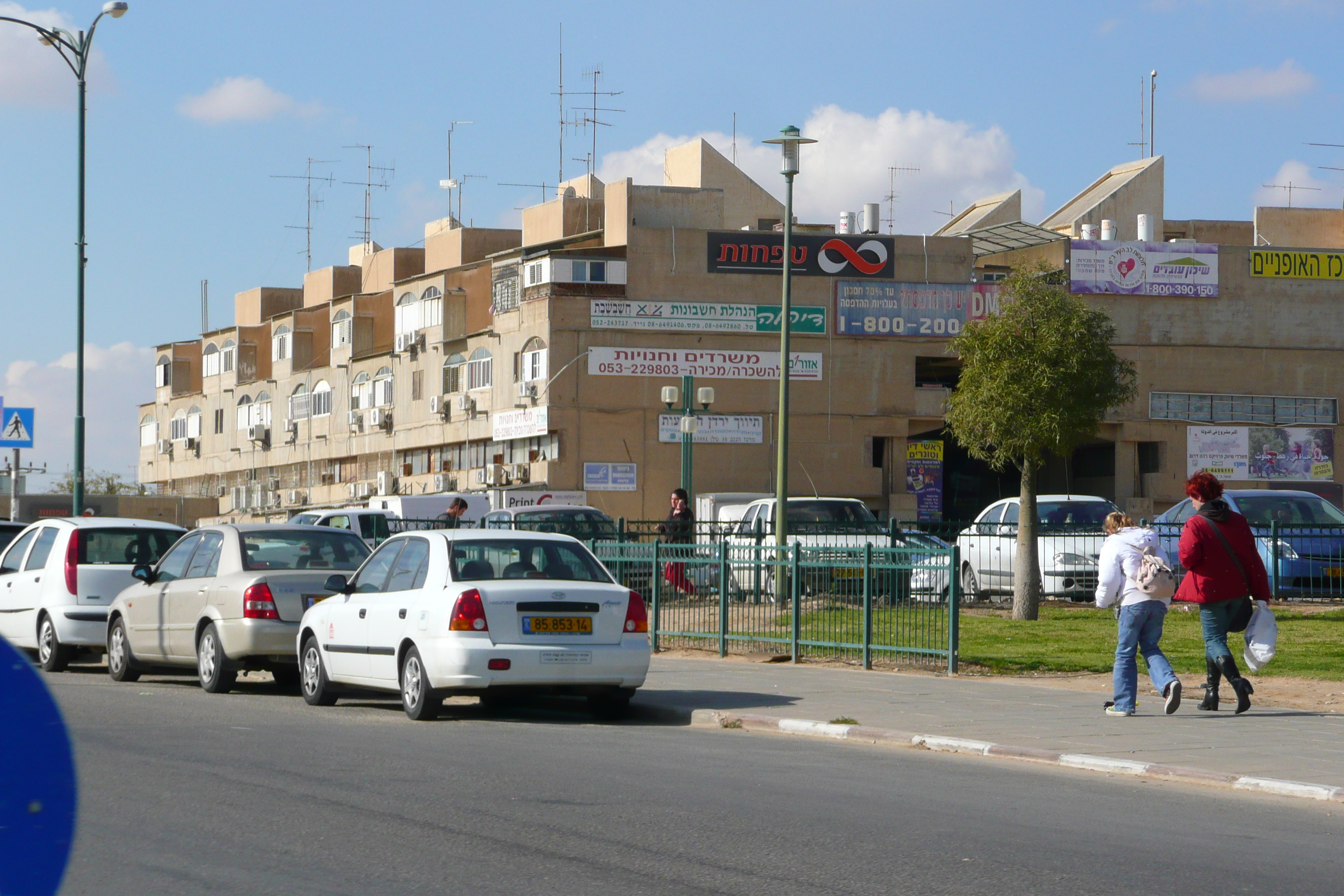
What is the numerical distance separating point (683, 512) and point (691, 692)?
11677mm

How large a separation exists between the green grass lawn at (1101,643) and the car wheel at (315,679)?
6.66 meters

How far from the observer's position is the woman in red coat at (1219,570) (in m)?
12.4

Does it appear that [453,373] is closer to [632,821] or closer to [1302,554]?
[1302,554]

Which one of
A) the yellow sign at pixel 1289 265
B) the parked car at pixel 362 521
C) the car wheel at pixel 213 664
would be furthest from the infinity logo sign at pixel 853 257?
the car wheel at pixel 213 664

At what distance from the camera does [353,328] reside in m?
66.0

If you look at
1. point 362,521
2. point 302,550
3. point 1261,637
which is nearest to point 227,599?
point 302,550

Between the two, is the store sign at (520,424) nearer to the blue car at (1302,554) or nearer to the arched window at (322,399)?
the arched window at (322,399)

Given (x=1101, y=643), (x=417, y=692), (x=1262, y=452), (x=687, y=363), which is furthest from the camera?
(x=1262, y=452)

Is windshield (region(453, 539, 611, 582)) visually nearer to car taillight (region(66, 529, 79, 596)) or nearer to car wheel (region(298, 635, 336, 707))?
car wheel (region(298, 635, 336, 707))

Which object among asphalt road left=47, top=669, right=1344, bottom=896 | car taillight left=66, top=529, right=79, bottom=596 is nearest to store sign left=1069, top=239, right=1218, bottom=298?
car taillight left=66, top=529, right=79, bottom=596

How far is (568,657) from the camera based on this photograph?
12562 millimetres

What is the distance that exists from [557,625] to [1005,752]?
366 cm

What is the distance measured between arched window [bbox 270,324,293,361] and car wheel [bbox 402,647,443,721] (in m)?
60.0

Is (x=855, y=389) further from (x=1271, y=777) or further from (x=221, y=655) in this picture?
(x=1271, y=777)
